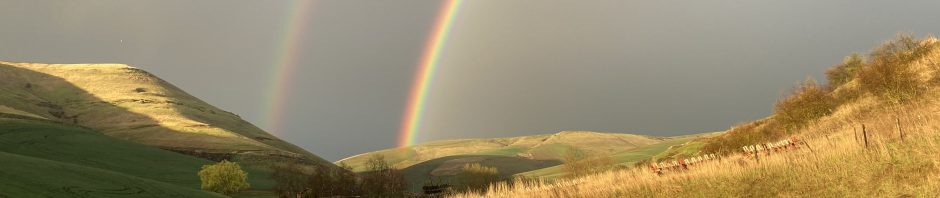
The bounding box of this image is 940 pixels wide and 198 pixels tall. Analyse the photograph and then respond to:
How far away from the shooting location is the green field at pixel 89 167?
26.4 metres

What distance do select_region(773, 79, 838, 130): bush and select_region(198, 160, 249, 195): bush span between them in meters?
65.5

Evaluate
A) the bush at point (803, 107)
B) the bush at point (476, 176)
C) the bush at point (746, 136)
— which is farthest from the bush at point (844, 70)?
the bush at point (476, 176)

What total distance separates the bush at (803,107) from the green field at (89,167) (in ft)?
171

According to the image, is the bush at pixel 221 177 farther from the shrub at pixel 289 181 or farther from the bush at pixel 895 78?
the bush at pixel 895 78

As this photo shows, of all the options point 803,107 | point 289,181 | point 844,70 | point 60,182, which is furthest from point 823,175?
point 289,181

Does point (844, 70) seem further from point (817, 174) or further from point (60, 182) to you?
point (60, 182)

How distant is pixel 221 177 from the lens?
74.2 meters

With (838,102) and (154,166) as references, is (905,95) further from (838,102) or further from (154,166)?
(154,166)

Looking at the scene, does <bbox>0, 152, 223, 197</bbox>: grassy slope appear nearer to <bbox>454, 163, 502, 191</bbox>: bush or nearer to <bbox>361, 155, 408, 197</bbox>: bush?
<bbox>361, 155, 408, 197</bbox>: bush

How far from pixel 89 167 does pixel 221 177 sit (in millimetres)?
34023

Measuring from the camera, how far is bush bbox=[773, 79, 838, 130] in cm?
4903

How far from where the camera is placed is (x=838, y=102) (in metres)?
48.4

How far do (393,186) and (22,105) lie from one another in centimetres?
16459

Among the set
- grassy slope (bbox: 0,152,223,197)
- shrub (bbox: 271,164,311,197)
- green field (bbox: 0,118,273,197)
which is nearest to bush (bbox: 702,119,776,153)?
grassy slope (bbox: 0,152,223,197)
